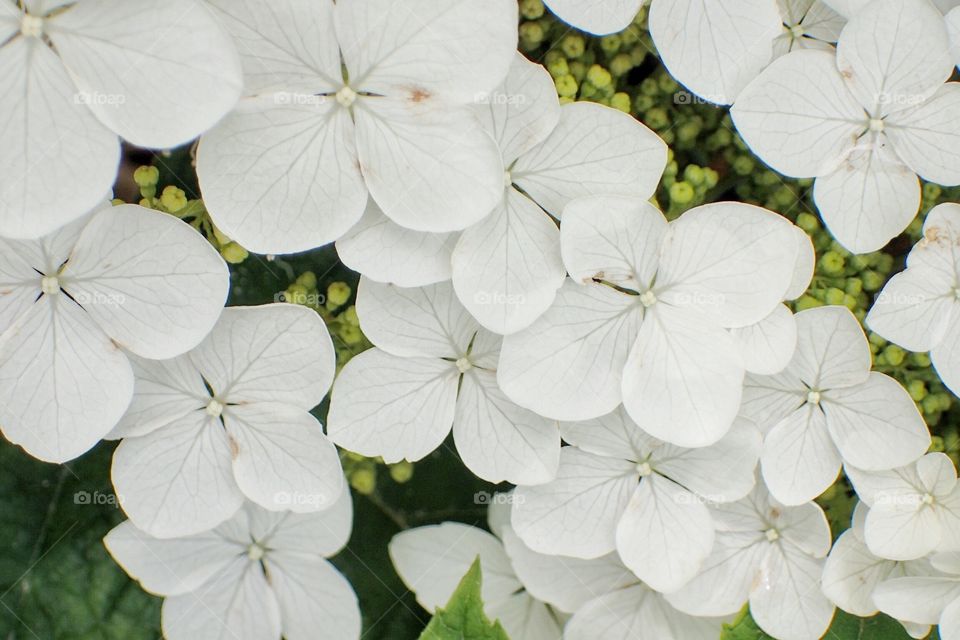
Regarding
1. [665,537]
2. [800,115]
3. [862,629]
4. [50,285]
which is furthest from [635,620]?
[50,285]

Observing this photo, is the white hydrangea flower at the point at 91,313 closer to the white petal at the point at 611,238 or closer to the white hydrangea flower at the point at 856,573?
the white petal at the point at 611,238

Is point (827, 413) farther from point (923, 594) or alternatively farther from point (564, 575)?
point (564, 575)

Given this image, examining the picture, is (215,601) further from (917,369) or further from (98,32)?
(917,369)

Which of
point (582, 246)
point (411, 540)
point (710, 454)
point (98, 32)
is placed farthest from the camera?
point (411, 540)

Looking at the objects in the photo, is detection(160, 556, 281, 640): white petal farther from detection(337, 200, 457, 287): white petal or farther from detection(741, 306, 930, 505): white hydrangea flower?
detection(741, 306, 930, 505): white hydrangea flower

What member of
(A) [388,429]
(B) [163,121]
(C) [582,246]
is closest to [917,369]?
(C) [582,246]

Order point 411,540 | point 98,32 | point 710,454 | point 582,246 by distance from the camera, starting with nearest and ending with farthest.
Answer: point 98,32 → point 582,246 → point 710,454 → point 411,540
